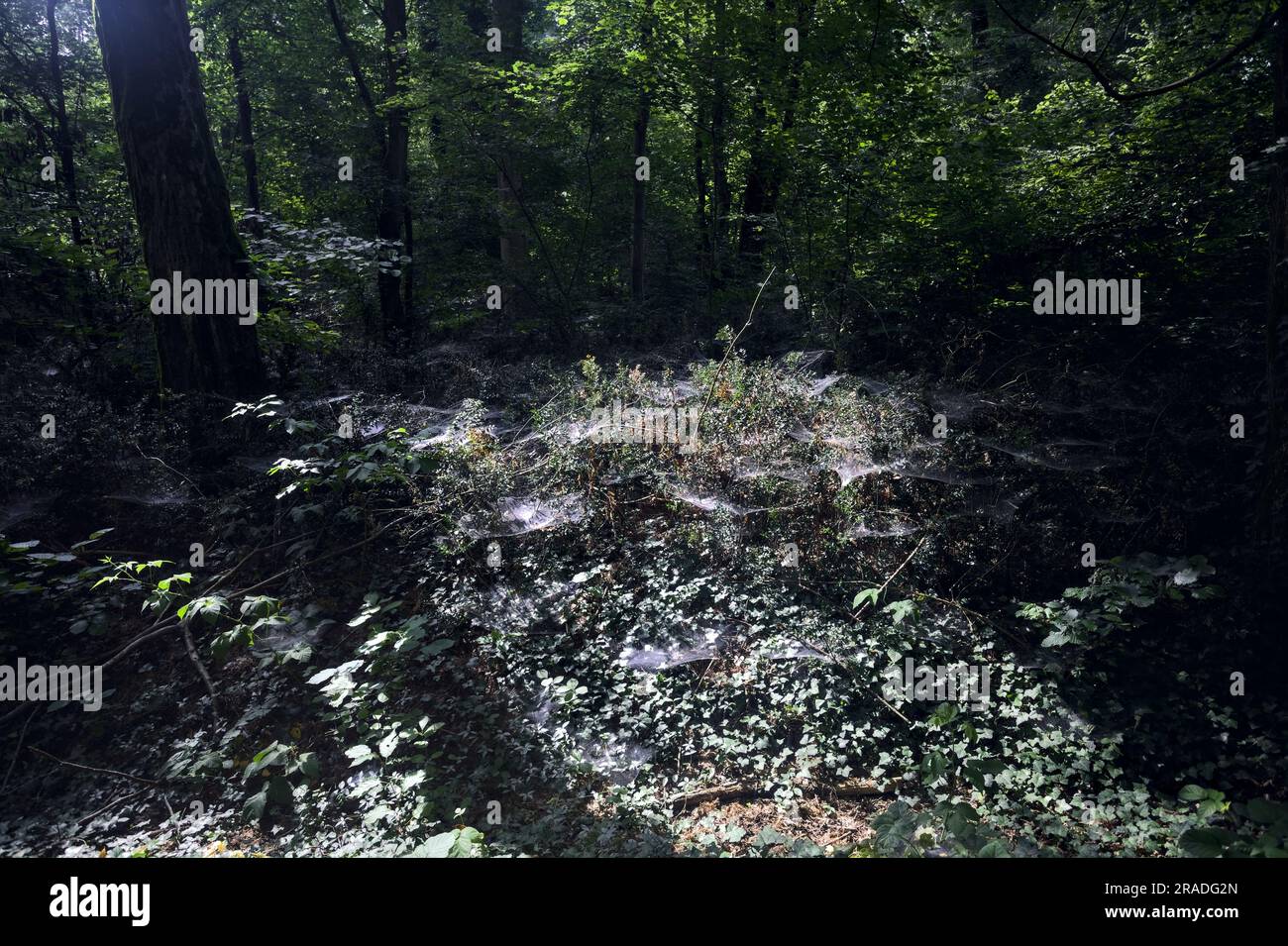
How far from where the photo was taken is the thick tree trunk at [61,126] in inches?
311

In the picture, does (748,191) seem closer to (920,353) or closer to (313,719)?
(920,353)

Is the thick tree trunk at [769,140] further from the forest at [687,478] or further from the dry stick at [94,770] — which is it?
the dry stick at [94,770]

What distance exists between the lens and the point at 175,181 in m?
5.72

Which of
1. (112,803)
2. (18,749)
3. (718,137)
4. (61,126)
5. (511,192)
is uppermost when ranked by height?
Result: (718,137)

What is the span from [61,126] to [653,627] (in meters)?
9.24

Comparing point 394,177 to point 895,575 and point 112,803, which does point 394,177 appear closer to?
point 112,803

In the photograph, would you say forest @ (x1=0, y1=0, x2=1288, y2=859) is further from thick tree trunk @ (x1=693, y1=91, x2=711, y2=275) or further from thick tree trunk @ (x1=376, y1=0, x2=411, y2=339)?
thick tree trunk @ (x1=693, y1=91, x2=711, y2=275)

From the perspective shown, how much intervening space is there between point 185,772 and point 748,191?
9.66 m

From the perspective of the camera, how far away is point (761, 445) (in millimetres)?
5273

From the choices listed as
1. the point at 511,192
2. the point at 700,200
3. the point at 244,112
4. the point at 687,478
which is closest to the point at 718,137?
the point at 700,200

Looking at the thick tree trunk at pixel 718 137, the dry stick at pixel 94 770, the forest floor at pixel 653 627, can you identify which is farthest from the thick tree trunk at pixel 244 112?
the dry stick at pixel 94 770

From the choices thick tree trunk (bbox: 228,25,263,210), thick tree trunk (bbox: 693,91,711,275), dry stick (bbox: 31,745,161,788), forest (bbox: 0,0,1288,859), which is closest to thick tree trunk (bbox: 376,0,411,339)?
forest (bbox: 0,0,1288,859)

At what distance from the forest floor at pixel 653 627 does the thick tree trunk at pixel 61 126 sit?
11.5 feet
